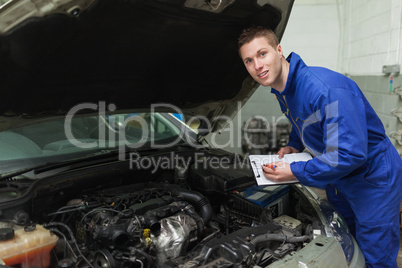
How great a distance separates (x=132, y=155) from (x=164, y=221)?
2.04 ft

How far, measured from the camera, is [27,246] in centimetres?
135

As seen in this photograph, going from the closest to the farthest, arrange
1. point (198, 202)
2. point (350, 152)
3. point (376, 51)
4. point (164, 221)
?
1. point (350, 152)
2. point (164, 221)
3. point (198, 202)
4. point (376, 51)

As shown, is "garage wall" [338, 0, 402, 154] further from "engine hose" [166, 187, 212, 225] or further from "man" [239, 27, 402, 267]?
"engine hose" [166, 187, 212, 225]

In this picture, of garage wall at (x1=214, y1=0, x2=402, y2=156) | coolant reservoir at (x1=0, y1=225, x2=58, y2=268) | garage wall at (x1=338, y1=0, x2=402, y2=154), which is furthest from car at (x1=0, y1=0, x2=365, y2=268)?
garage wall at (x1=338, y1=0, x2=402, y2=154)

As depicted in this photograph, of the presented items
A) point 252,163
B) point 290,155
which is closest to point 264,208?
point 252,163

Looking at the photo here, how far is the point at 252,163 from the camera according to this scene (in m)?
1.96

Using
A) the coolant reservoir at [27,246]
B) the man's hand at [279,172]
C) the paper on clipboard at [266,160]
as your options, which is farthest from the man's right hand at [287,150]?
the coolant reservoir at [27,246]

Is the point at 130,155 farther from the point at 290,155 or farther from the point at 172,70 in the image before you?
the point at 290,155

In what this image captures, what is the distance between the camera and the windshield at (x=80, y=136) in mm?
1893

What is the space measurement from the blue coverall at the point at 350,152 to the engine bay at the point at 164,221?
288mm

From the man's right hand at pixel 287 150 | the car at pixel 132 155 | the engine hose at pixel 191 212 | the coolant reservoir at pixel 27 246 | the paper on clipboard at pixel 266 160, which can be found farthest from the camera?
the man's right hand at pixel 287 150

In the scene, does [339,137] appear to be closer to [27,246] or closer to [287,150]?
[287,150]

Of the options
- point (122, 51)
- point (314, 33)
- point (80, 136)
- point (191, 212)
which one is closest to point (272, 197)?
point (191, 212)

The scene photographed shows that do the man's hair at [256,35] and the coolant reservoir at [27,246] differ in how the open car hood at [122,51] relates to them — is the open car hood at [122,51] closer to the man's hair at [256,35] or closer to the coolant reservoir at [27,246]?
the man's hair at [256,35]
